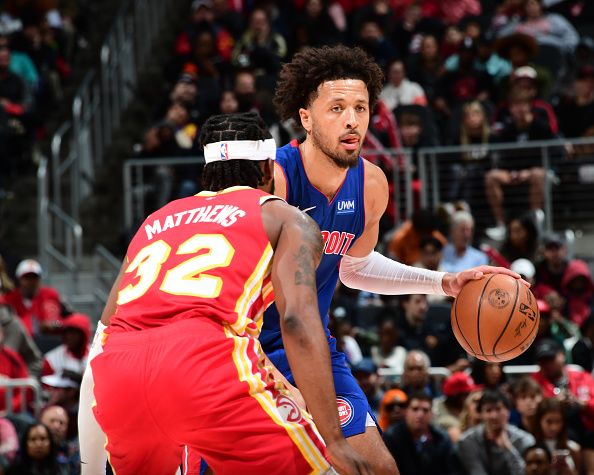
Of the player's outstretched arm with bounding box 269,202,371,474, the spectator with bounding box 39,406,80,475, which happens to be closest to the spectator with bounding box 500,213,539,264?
the spectator with bounding box 39,406,80,475

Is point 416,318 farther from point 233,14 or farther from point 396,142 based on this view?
point 233,14

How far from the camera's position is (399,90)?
50.1ft

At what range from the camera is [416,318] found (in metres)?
12.1

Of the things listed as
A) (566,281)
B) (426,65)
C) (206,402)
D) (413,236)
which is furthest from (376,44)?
(206,402)

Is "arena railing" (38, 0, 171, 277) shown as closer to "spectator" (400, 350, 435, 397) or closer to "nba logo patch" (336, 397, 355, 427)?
"spectator" (400, 350, 435, 397)

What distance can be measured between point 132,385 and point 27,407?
23.1 ft

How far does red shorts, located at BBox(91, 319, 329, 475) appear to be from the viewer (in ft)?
15.3

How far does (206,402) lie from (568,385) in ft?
22.7

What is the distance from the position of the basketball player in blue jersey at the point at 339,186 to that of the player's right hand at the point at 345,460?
1.48 m

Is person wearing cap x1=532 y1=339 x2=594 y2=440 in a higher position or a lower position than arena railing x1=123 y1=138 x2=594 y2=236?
lower

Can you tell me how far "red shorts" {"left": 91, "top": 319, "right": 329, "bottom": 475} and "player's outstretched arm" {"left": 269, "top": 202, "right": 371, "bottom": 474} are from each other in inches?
5.2

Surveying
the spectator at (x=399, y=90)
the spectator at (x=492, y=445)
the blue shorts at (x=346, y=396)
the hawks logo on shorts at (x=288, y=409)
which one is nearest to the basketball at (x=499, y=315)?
the blue shorts at (x=346, y=396)

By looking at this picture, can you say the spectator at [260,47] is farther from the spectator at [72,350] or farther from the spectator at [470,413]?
the spectator at [470,413]

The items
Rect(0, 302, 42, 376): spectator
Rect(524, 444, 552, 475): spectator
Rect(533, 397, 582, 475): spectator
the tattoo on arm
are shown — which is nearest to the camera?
the tattoo on arm
